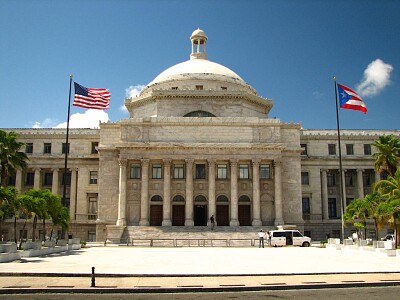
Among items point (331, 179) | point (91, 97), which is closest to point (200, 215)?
point (91, 97)

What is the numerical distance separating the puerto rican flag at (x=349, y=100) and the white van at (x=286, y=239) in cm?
1349

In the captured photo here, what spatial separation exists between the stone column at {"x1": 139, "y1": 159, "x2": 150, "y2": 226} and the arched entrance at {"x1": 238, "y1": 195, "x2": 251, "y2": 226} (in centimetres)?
1123

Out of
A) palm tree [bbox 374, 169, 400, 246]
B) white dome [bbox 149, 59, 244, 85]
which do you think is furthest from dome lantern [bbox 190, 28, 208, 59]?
palm tree [bbox 374, 169, 400, 246]

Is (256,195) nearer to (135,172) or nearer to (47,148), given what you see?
(135,172)

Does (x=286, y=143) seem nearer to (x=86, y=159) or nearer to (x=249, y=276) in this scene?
(x=86, y=159)

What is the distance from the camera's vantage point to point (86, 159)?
6384 centimetres

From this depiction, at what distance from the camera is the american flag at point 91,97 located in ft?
152

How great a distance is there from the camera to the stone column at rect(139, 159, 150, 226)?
55.3 metres

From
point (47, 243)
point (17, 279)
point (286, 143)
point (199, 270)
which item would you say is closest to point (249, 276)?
point (199, 270)

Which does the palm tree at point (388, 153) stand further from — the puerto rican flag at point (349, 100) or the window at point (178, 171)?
the window at point (178, 171)

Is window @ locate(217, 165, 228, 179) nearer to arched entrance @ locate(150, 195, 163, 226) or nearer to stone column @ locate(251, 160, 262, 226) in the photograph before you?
stone column @ locate(251, 160, 262, 226)

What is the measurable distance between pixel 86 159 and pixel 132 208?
1147cm

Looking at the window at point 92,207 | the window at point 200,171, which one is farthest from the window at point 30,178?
the window at point 200,171

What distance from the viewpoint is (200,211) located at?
58062mm
